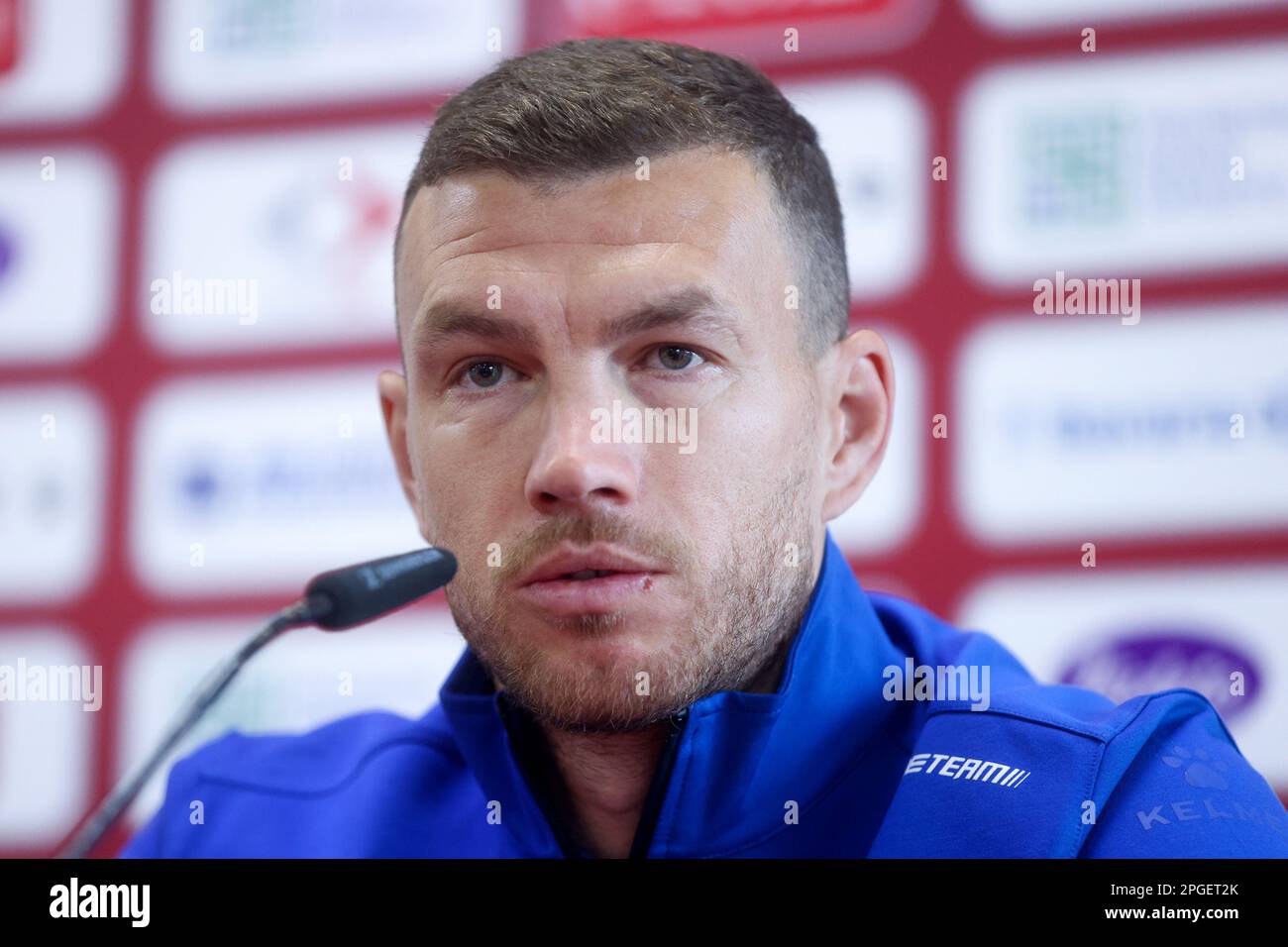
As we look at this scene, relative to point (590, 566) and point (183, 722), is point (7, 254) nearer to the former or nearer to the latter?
point (590, 566)

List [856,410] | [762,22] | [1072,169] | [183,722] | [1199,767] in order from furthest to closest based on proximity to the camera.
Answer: [762,22] → [1072,169] → [856,410] → [1199,767] → [183,722]

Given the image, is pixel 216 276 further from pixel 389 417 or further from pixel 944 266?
pixel 944 266

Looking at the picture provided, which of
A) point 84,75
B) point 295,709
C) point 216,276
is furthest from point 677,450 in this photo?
point 84,75

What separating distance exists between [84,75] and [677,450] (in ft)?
5.38

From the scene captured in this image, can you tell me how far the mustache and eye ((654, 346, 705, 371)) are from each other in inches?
6.0

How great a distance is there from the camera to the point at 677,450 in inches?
40.4

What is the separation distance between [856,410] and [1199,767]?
445 millimetres

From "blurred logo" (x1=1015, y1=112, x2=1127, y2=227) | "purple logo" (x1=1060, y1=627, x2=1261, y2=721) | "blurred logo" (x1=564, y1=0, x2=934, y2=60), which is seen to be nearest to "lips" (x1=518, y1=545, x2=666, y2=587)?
"purple logo" (x1=1060, y1=627, x2=1261, y2=721)

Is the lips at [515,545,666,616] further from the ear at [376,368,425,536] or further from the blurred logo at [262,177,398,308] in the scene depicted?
the blurred logo at [262,177,398,308]

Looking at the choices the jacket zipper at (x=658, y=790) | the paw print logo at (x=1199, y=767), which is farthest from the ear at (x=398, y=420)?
the paw print logo at (x=1199, y=767)

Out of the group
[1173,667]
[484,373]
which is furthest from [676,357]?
[1173,667]

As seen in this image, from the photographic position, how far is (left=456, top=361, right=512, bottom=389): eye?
3.56 feet

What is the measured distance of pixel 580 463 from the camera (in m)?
0.94

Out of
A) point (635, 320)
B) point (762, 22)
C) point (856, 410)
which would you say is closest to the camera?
point (635, 320)
